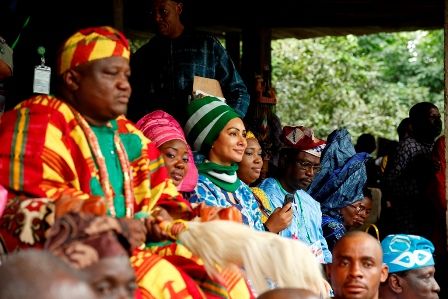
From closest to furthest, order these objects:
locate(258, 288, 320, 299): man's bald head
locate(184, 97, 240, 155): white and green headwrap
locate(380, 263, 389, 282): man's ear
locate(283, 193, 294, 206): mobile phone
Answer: locate(258, 288, 320, 299): man's bald head → locate(380, 263, 389, 282): man's ear → locate(184, 97, 240, 155): white and green headwrap → locate(283, 193, 294, 206): mobile phone

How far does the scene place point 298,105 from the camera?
1867 centimetres

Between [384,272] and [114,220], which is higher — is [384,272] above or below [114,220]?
below

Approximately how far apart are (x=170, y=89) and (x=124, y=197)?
9.70 feet

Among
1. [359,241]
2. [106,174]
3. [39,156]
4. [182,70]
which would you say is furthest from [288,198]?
[39,156]

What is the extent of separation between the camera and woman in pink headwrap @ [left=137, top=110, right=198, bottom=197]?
6.22 metres

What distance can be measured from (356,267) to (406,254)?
1.20 metres

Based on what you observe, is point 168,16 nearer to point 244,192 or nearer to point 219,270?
point 244,192

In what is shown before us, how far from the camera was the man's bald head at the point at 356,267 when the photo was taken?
5785 mm

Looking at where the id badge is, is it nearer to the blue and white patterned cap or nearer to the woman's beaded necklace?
the woman's beaded necklace

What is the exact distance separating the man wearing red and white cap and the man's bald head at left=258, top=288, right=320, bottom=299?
10.2 ft

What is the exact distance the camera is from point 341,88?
19109 mm

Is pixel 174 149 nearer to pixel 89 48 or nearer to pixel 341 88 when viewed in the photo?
pixel 89 48

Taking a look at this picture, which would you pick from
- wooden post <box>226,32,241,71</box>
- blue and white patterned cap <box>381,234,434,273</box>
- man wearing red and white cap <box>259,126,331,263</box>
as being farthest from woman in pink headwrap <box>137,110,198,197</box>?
Answer: wooden post <box>226,32,241,71</box>

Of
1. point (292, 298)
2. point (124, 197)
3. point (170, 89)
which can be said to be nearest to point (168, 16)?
point (170, 89)
